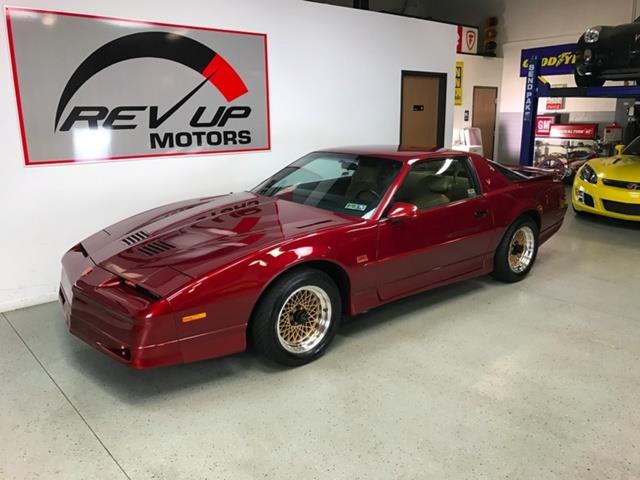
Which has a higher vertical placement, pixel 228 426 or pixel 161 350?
pixel 161 350

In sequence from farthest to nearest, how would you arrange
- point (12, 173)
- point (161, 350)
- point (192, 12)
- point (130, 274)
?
point (192, 12)
point (12, 173)
point (130, 274)
point (161, 350)

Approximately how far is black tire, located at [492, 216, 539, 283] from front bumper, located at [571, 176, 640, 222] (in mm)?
2551

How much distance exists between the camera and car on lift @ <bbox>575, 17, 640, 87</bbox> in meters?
6.06

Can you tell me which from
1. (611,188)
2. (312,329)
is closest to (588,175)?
(611,188)

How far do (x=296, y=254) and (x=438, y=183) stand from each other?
4.97 ft

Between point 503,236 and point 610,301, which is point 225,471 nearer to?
point 503,236

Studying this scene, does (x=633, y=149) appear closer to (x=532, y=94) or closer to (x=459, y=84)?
(x=532, y=94)

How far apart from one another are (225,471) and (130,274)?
1.17 m

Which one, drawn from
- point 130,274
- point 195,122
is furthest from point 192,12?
point 130,274

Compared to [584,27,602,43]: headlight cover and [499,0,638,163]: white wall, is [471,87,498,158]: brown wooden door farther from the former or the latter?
[584,27,602,43]: headlight cover

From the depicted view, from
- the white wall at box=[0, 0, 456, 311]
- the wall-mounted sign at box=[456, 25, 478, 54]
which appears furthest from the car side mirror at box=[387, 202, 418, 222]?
the wall-mounted sign at box=[456, 25, 478, 54]

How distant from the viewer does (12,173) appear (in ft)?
13.4

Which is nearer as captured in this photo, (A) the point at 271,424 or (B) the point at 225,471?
(B) the point at 225,471

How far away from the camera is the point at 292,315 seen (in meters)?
3.03
